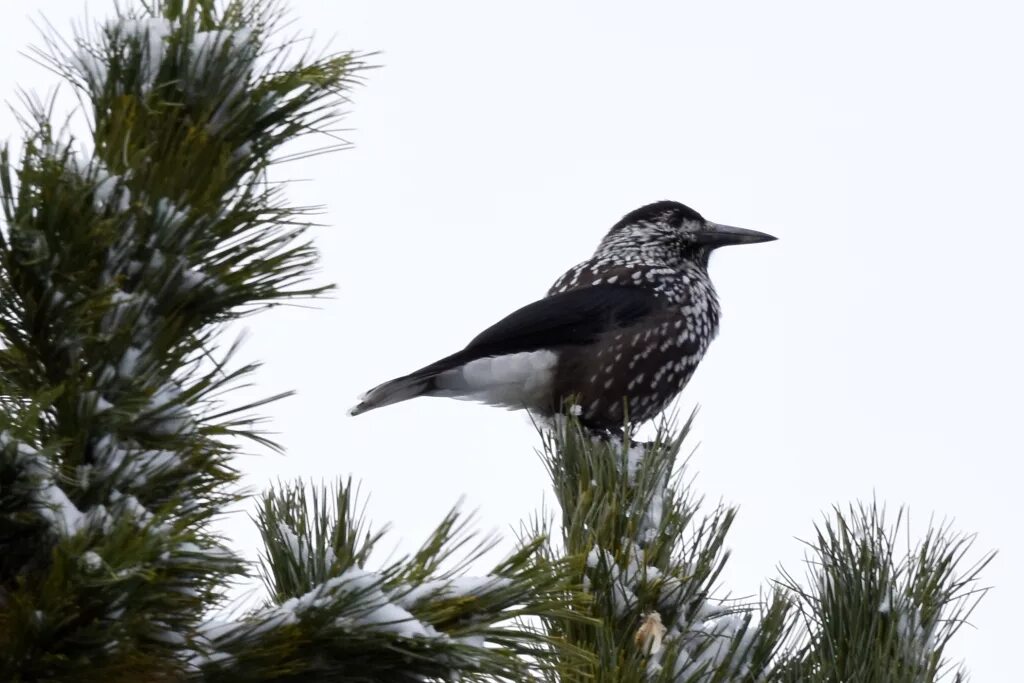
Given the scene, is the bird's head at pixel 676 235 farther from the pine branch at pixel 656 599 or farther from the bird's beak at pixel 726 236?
the pine branch at pixel 656 599

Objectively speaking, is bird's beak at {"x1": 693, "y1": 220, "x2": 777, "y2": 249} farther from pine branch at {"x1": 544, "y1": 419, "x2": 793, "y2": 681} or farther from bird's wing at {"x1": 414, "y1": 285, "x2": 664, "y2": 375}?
pine branch at {"x1": 544, "y1": 419, "x2": 793, "y2": 681}

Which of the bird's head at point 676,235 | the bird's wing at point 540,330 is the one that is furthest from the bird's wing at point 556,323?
the bird's head at point 676,235

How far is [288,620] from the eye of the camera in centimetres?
100

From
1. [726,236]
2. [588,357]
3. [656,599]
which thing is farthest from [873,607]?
[726,236]

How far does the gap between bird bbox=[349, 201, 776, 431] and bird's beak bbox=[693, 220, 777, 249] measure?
0.50 m

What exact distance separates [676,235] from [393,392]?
1477 millimetres

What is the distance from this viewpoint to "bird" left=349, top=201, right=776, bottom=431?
3.88 metres

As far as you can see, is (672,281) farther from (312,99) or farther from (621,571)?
(312,99)

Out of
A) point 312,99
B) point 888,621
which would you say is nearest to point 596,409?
point 888,621

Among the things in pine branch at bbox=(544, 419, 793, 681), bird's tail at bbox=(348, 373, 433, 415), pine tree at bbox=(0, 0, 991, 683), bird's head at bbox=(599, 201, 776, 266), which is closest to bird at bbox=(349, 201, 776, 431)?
bird's tail at bbox=(348, 373, 433, 415)

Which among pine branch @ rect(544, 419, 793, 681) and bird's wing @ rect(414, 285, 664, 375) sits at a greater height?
bird's wing @ rect(414, 285, 664, 375)

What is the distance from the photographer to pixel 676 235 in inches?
187

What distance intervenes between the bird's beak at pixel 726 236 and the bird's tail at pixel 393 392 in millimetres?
1374

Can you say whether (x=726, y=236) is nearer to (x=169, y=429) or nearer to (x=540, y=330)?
(x=540, y=330)
